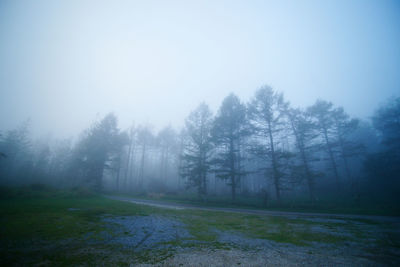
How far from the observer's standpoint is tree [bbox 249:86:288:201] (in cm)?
2014

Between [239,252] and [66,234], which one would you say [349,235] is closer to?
[239,252]

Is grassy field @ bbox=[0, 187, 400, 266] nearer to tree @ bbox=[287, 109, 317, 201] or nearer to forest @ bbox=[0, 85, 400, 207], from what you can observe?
forest @ bbox=[0, 85, 400, 207]

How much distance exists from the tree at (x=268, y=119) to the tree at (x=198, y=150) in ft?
23.5

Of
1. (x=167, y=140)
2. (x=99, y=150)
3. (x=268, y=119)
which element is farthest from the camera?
(x=167, y=140)

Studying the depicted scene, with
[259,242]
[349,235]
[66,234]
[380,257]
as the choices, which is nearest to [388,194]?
[349,235]

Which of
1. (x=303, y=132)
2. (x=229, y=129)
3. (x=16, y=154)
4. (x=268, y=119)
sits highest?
(x=268, y=119)

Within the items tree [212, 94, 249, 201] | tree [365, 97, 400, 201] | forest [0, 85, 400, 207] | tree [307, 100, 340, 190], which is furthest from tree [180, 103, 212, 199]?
tree [365, 97, 400, 201]

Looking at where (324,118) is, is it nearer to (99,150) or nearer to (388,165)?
(388,165)

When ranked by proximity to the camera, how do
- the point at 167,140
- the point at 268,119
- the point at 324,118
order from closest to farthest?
1. the point at 268,119
2. the point at 324,118
3. the point at 167,140

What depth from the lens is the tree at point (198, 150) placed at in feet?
73.5

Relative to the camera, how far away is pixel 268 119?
824 inches

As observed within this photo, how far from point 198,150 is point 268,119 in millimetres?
11332

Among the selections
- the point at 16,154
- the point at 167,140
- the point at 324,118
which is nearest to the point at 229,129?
the point at 324,118

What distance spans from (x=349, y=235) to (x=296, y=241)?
3100mm
